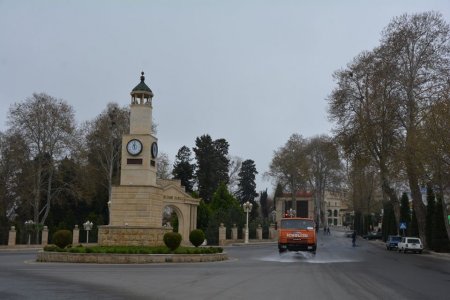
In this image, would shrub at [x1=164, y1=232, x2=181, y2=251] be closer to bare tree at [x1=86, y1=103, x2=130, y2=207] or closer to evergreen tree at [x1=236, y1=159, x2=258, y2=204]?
bare tree at [x1=86, y1=103, x2=130, y2=207]

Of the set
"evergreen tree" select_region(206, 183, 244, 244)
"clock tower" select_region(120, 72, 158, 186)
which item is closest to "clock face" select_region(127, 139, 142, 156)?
"clock tower" select_region(120, 72, 158, 186)

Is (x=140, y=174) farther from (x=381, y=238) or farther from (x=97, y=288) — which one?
(x=381, y=238)

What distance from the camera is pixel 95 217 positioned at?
211 ft

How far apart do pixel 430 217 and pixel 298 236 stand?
22614 mm

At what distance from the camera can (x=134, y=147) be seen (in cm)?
3033

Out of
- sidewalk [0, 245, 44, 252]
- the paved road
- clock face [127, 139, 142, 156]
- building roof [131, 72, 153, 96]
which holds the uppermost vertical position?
building roof [131, 72, 153, 96]

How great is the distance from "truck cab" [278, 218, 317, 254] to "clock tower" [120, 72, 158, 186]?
922 centimetres

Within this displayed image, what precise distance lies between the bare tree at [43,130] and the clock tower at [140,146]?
2804 centimetres

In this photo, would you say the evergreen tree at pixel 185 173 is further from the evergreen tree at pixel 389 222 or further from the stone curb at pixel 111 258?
the stone curb at pixel 111 258

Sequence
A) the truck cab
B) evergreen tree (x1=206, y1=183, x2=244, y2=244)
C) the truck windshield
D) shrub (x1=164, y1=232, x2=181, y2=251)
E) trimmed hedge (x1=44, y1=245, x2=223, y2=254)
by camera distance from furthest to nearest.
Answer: evergreen tree (x1=206, y1=183, x2=244, y2=244)
the truck windshield
the truck cab
shrub (x1=164, y1=232, x2=181, y2=251)
trimmed hedge (x1=44, y1=245, x2=223, y2=254)

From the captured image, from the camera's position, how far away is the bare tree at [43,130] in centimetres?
5550

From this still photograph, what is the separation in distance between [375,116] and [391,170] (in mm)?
5220

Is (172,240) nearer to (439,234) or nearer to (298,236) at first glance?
(298,236)

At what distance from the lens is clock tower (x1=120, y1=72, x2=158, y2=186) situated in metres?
30.0
